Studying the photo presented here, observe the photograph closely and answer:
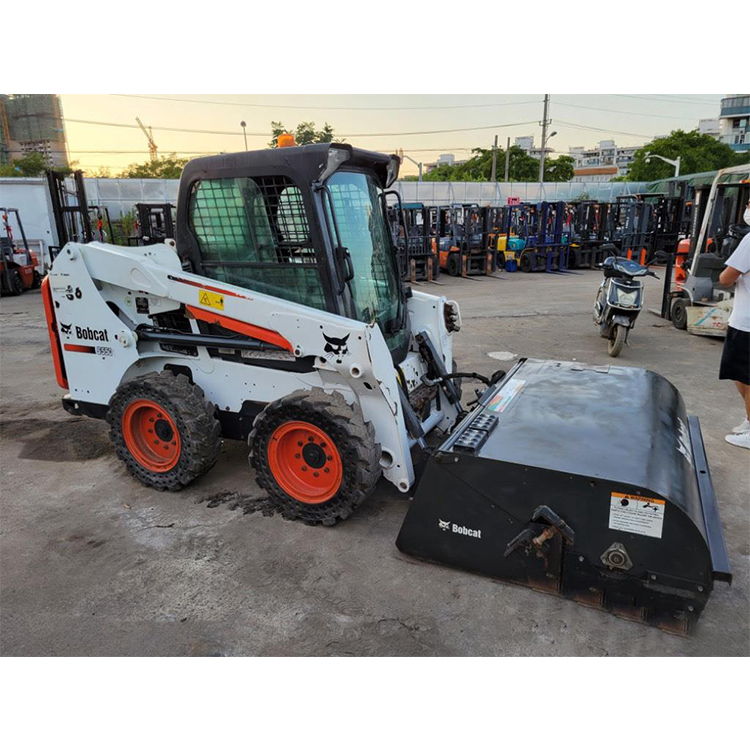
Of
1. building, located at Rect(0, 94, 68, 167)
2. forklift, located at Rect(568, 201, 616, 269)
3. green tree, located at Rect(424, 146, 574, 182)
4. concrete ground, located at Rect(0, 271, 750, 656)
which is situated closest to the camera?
concrete ground, located at Rect(0, 271, 750, 656)

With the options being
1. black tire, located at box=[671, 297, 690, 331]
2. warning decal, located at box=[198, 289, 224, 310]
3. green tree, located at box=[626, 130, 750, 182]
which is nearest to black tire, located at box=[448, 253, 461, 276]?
black tire, located at box=[671, 297, 690, 331]

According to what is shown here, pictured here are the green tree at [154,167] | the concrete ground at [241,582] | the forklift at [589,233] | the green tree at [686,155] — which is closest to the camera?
the concrete ground at [241,582]

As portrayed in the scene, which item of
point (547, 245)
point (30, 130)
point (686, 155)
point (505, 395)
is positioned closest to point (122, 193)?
point (30, 130)

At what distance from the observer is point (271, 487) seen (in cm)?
361

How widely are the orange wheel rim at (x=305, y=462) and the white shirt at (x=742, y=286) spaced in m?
3.27

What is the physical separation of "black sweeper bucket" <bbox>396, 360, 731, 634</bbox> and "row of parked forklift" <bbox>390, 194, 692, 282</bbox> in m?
13.3

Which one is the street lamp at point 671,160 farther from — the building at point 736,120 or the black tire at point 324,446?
the black tire at point 324,446

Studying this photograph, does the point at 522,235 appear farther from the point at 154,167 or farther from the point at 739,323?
the point at 154,167

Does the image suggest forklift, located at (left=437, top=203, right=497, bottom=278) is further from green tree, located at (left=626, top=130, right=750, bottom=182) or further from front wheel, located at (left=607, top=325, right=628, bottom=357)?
green tree, located at (left=626, top=130, right=750, bottom=182)

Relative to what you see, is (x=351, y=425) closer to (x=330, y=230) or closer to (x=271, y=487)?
(x=271, y=487)

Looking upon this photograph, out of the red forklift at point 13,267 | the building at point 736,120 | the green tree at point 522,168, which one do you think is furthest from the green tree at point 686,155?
the red forklift at point 13,267

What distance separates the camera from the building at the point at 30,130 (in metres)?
25.0

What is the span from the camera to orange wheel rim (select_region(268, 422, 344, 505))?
11.2 ft

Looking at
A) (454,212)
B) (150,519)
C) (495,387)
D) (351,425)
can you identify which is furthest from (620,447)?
(454,212)
